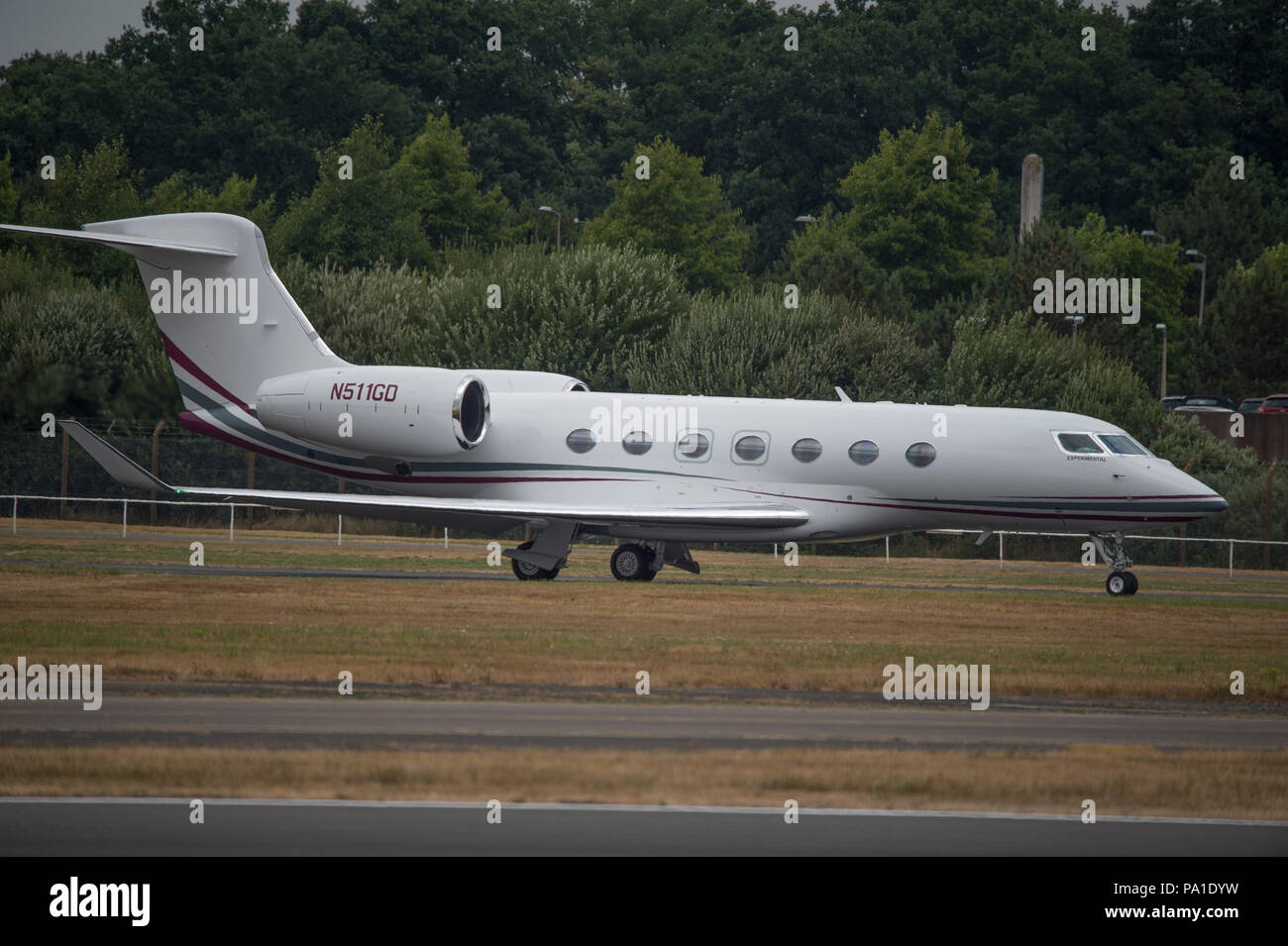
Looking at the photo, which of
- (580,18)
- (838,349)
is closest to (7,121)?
(580,18)

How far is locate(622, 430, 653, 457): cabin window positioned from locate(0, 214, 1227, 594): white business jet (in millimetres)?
23

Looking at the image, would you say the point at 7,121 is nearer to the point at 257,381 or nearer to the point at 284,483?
the point at 284,483

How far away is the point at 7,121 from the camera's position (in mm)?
97000

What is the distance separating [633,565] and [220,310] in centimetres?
854

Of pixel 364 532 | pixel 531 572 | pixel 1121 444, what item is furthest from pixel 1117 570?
pixel 364 532

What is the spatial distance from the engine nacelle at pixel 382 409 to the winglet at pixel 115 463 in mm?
3295

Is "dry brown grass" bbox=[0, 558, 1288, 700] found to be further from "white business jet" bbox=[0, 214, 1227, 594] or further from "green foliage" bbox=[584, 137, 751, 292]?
"green foliage" bbox=[584, 137, 751, 292]

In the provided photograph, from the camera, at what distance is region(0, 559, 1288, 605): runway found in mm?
27719

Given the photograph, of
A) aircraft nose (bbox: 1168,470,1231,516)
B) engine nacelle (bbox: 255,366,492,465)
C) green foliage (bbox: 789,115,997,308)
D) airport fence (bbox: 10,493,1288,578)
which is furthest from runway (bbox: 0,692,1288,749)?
green foliage (bbox: 789,115,997,308)

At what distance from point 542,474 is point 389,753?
17.1 metres

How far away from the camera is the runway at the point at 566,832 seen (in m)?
9.01

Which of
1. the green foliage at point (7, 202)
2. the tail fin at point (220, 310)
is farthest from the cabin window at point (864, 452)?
the green foliage at point (7, 202)

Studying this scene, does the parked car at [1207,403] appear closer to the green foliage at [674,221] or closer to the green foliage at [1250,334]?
the green foliage at [1250,334]

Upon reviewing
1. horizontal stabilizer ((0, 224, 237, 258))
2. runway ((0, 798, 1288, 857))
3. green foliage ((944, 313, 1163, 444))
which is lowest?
runway ((0, 798, 1288, 857))
